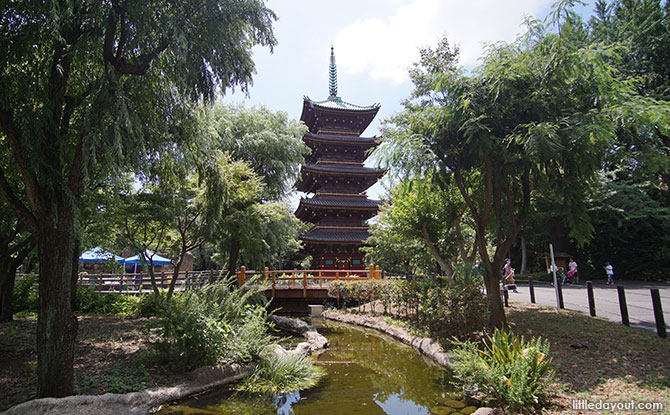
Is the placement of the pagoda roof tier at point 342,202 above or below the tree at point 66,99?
above

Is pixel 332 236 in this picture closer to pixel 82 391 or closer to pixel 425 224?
pixel 425 224

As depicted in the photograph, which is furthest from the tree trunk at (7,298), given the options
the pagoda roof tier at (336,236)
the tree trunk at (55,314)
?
the pagoda roof tier at (336,236)

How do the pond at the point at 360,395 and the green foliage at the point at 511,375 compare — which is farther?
the pond at the point at 360,395

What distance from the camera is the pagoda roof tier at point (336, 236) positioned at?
2258 cm

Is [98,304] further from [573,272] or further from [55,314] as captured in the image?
[573,272]

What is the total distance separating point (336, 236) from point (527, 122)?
55.7ft

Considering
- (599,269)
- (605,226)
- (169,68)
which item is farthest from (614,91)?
(599,269)

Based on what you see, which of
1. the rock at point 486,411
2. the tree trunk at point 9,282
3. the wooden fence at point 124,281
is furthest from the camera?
the wooden fence at point 124,281

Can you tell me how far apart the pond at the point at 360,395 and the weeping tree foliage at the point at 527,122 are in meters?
2.12

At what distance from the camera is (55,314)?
4.41 meters

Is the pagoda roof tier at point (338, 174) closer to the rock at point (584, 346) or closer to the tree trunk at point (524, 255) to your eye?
the tree trunk at point (524, 255)

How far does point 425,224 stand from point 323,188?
13513mm

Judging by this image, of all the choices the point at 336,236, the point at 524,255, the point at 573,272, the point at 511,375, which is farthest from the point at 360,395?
the point at 524,255

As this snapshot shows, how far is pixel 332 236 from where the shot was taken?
75.4 feet
